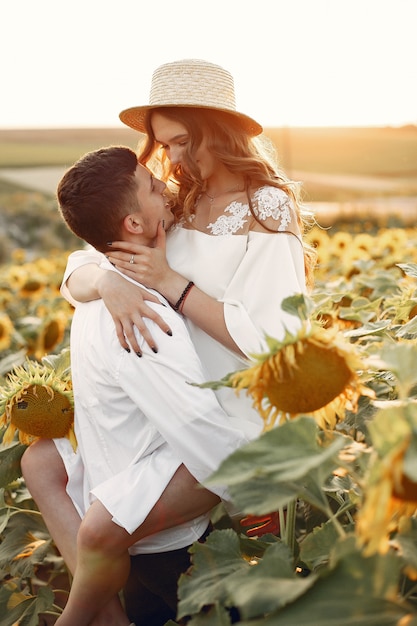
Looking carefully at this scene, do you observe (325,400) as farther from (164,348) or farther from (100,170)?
(100,170)

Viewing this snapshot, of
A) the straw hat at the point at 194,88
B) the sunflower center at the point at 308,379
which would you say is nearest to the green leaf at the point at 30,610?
the sunflower center at the point at 308,379

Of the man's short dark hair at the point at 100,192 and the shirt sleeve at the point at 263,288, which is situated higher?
the man's short dark hair at the point at 100,192

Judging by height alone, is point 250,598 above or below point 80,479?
above

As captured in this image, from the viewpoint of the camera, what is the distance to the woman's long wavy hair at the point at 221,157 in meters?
2.55

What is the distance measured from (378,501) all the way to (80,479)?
1418mm

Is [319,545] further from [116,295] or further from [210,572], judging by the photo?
[116,295]

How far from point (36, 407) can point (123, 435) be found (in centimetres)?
28

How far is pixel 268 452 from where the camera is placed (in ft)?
3.69

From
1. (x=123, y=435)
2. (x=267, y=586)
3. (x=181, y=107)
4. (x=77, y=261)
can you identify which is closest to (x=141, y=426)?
(x=123, y=435)

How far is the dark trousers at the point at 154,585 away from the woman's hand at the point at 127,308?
0.58 m

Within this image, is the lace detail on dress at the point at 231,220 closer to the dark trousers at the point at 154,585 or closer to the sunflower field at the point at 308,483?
the sunflower field at the point at 308,483

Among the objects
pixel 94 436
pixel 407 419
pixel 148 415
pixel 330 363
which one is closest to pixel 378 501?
pixel 407 419

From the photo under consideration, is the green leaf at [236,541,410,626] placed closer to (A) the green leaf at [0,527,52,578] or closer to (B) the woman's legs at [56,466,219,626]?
(B) the woman's legs at [56,466,219,626]

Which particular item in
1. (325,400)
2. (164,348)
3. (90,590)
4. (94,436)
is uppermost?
(325,400)
